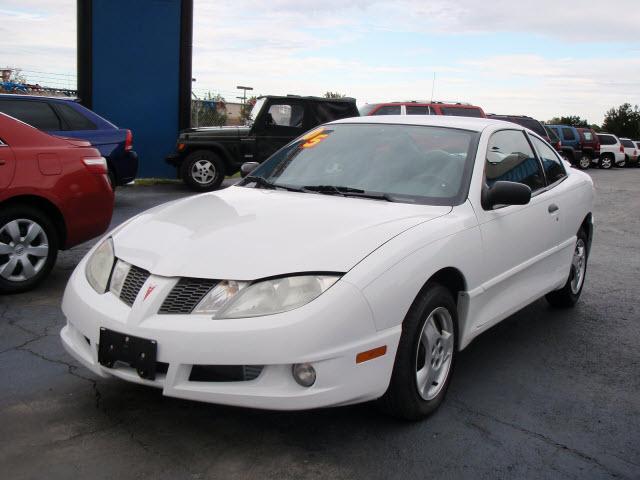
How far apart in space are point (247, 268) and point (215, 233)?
1.39ft

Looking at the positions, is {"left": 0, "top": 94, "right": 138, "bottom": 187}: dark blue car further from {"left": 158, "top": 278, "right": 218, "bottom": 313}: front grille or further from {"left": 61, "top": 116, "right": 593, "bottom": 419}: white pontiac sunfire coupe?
{"left": 158, "top": 278, "right": 218, "bottom": 313}: front grille

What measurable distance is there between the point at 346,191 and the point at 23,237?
2.92 m

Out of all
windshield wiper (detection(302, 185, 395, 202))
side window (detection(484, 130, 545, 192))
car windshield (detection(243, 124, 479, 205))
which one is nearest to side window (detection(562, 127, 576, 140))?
side window (detection(484, 130, 545, 192))

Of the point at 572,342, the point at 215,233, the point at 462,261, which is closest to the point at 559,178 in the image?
the point at 572,342

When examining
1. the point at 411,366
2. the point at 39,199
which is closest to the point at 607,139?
the point at 39,199

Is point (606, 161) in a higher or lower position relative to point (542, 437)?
lower

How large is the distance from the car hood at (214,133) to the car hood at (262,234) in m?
9.80

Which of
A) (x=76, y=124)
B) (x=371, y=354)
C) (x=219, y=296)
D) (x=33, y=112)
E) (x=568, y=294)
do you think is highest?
(x=33, y=112)

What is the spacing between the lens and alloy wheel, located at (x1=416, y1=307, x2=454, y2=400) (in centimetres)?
360

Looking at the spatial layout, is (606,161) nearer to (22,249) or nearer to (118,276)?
(22,249)

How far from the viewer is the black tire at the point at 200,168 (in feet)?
45.2

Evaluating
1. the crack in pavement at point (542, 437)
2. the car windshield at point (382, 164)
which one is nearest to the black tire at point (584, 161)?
the car windshield at point (382, 164)

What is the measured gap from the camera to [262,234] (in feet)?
11.3

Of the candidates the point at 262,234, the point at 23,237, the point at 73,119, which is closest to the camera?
the point at 262,234
